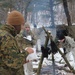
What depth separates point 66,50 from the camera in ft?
26.5

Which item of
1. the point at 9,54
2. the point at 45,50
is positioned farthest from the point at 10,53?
the point at 45,50

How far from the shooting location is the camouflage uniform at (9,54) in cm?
322

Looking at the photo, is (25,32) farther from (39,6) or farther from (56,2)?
(56,2)

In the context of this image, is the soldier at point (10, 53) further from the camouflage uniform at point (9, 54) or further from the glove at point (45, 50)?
the glove at point (45, 50)

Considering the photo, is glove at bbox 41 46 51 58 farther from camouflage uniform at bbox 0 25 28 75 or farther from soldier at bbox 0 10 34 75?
camouflage uniform at bbox 0 25 28 75

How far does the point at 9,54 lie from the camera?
3.23 m

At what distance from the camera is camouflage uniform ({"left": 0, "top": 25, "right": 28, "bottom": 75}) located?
3221mm

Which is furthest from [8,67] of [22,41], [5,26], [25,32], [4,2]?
[4,2]

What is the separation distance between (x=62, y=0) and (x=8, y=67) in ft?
20.6

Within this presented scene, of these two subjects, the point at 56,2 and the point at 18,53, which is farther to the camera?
the point at 56,2

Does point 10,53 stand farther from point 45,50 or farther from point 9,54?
point 45,50

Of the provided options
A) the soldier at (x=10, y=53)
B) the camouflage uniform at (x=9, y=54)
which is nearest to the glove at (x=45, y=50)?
the soldier at (x=10, y=53)

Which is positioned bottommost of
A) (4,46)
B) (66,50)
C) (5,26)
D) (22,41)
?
(66,50)

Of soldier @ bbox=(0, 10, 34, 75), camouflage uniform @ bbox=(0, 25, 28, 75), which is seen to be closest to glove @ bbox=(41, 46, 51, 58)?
soldier @ bbox=(0, 10, 34, 75)
